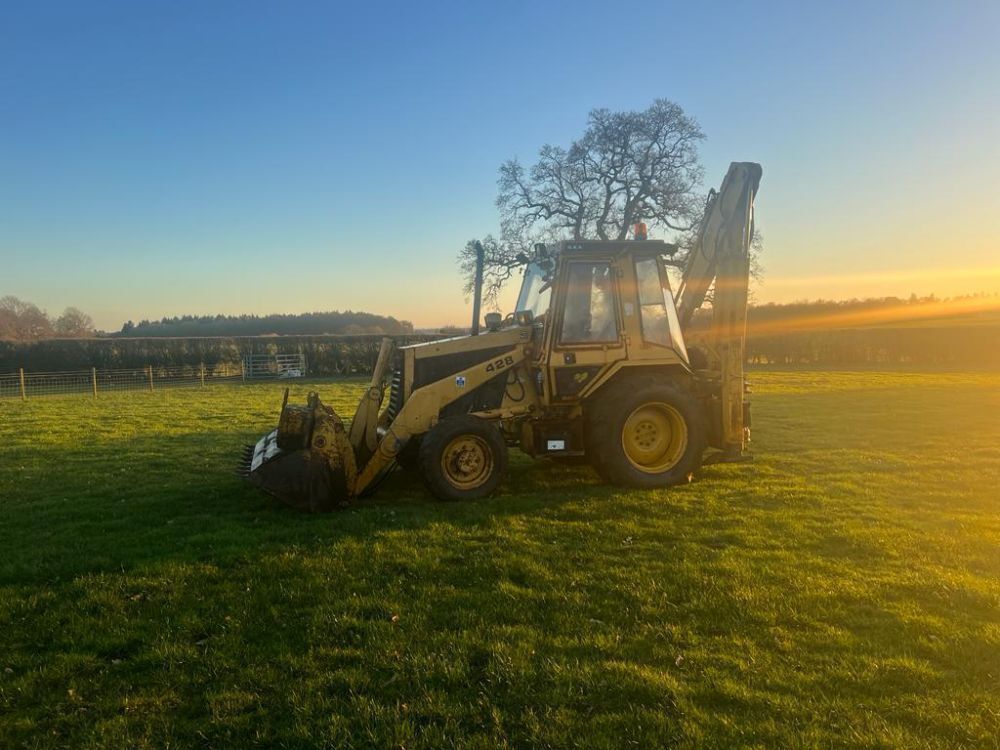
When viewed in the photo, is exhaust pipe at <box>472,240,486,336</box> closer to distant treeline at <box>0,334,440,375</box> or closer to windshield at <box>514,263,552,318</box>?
windshield at <box>514,263,552,318</box>

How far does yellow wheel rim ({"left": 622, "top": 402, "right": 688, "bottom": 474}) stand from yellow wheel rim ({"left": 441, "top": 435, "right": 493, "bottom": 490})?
1.82 meters

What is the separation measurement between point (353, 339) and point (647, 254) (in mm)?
37965

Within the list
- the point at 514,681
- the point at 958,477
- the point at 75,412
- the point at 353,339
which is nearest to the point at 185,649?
the point at 514,681

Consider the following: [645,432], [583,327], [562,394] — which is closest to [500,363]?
[562,394]

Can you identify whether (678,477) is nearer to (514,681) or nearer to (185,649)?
(514,681)

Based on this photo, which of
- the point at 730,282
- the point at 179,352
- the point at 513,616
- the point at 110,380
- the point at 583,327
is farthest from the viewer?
the point at 179,352

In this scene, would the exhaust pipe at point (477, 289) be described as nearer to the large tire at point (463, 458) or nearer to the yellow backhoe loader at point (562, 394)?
the yellow backhoe loader at point (562, 394)

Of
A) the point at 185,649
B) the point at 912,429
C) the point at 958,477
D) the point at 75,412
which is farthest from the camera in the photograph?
the point at 75,412

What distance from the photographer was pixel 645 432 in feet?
28.0

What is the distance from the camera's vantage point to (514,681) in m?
3.73

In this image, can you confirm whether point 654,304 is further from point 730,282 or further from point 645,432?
point 645,432

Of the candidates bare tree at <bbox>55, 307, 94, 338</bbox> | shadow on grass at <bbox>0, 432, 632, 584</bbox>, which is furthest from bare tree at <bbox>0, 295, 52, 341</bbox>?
shadow on grass at <bbox>0, 432, 632, 584</bbox>

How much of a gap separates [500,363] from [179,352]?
39.2 m

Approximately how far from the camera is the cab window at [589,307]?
823cm
